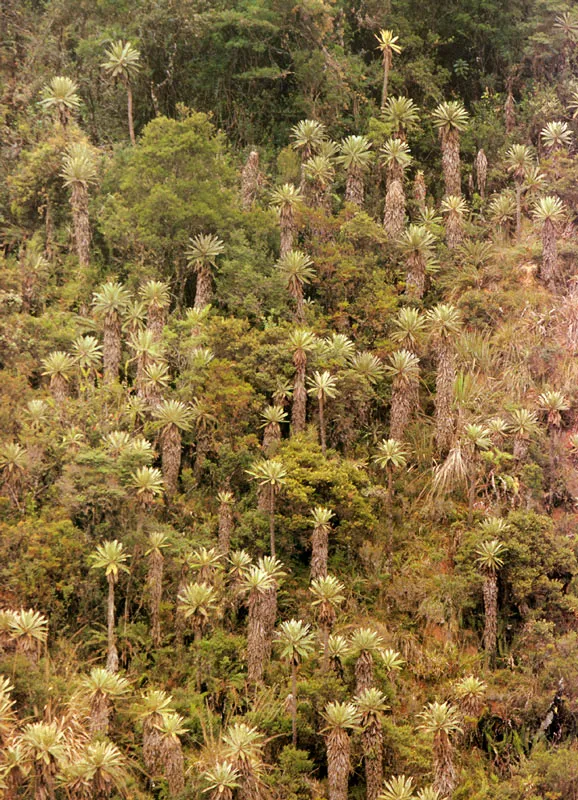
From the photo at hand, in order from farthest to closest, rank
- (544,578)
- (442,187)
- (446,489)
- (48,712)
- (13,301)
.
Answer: (442,187) → (13,301) → (446,489) → (544,578) → (48,712)

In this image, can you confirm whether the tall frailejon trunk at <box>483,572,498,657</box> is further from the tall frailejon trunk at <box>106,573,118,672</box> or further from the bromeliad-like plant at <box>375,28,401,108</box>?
the bromeliad-like plant at <box>375,28,401,108</box>

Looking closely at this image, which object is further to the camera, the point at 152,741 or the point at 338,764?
the point at 338,764

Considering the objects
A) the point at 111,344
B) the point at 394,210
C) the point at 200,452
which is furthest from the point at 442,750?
the point at 394,210

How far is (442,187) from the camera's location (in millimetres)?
47000

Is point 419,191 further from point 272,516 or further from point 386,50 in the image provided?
point 272,516

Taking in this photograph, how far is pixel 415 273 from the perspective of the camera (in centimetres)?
4197

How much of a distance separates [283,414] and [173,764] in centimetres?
936

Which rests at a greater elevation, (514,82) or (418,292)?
(514,82)

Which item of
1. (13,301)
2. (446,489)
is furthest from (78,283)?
(446,489)

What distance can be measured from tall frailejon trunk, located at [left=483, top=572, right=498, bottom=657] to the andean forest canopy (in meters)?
0.05

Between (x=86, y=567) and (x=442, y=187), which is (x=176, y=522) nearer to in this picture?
(x=86, y=567)

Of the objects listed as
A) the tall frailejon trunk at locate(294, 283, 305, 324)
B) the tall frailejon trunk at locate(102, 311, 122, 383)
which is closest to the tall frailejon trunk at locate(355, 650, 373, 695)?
the tall frailejon trunk at locate(102, 311, 122, 383)

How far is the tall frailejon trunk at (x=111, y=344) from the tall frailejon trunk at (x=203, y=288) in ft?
8.66

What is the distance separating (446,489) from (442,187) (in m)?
12.6
